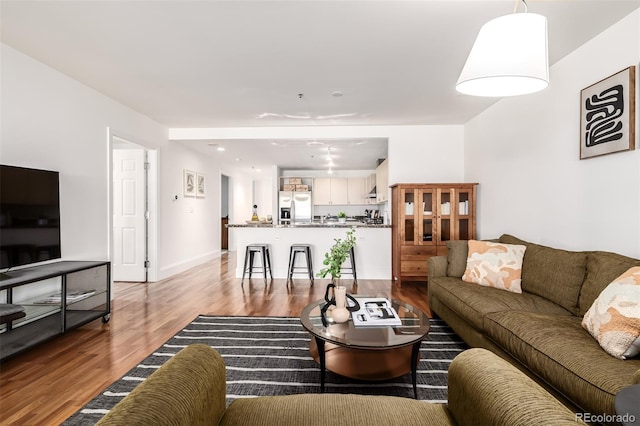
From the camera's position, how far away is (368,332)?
6.36ft

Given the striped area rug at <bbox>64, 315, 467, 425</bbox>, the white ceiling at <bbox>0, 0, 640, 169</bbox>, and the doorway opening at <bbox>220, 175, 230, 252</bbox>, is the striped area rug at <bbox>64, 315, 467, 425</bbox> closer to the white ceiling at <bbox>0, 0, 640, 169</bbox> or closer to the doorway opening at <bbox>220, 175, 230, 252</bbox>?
the white ceiling at <bbox>0, 0, 640, 169</bbox>

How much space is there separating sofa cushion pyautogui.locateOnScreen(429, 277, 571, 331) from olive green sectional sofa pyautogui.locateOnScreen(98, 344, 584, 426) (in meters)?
1.30

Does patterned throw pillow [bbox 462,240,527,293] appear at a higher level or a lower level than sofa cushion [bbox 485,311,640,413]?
higher

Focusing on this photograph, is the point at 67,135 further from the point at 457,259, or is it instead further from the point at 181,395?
the point at 457,259

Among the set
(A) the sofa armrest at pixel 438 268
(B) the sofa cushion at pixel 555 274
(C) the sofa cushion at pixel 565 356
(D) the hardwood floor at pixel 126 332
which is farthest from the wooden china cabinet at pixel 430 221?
(C) the sofa cushion at pixel 565 356

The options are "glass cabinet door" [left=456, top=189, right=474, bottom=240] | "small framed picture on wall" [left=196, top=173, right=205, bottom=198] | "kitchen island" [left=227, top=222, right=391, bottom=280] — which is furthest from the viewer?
"small framed picture on wall" [left=196, top=173, right=205, bottom=198]

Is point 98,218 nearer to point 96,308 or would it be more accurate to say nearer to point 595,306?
point 96,308

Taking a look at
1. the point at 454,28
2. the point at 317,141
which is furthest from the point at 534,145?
the point at 317,141

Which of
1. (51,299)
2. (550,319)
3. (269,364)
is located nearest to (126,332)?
(51,299)

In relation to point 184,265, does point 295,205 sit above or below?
above

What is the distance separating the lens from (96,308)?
3.21 metres

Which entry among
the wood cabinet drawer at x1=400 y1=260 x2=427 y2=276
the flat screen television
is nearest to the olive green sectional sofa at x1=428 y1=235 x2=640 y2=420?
the wood cabinet drawer at x1=400 y1=260 x2=427 y2=276

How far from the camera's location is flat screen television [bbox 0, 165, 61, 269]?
252 centimetres

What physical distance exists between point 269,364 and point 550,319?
1.93 m
